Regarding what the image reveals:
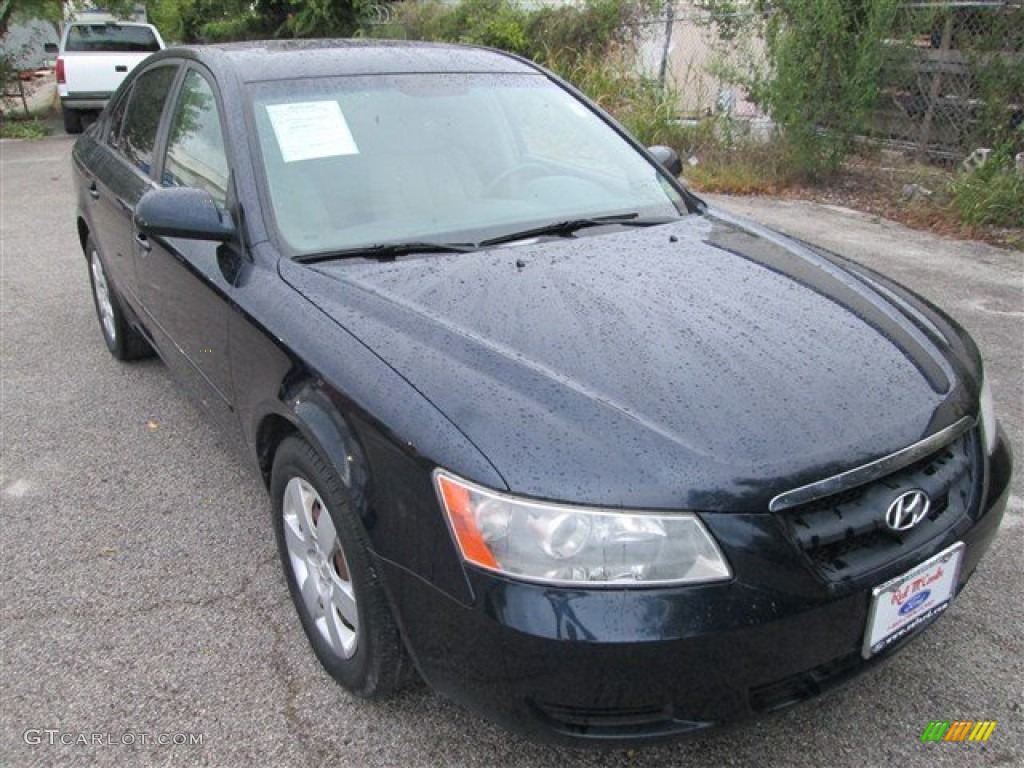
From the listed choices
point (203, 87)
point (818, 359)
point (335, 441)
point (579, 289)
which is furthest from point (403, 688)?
point (203, 87)

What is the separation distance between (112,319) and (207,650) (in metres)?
2.60

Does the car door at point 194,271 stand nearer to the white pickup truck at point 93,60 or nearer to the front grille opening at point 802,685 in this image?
the front grille opening at point 802,685

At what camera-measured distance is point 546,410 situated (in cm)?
175

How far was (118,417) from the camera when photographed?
12.9 ft

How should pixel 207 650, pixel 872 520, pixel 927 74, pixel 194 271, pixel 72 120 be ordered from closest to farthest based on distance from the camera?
1. pixel 872 520
2. pixel 207 650
3. pixel 194 271
4. pixel 927 74
5. pixel 72 120

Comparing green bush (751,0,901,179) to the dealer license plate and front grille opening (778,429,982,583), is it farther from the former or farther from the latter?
the dealer license plate

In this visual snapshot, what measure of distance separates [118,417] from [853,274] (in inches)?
127

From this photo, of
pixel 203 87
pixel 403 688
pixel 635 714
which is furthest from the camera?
pixel 203 87

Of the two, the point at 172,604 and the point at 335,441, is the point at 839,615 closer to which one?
the point at 335,441

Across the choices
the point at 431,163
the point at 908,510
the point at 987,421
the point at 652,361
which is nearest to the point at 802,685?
the point at 908,510

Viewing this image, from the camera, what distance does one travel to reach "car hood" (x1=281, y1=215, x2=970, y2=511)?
1.65 meters

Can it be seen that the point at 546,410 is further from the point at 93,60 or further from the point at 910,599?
the point at 93,60

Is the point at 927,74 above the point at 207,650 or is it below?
above

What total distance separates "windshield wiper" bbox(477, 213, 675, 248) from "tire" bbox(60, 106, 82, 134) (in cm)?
1285
